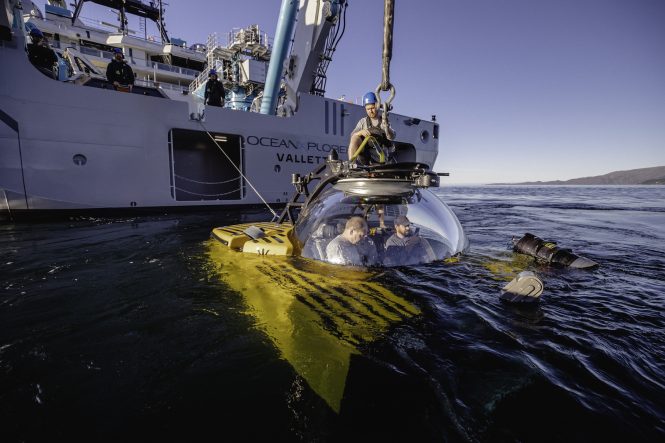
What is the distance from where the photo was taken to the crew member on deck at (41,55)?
755cm

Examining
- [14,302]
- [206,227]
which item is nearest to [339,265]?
[14,302]

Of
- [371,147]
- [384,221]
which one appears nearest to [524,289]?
[384,221]

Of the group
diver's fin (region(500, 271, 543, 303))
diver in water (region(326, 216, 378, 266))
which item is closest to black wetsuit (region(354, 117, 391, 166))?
diver in water (region(326, 216, 378, 266))

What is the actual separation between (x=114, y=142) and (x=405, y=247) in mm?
8717

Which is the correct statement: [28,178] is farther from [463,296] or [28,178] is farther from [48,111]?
[463,296]

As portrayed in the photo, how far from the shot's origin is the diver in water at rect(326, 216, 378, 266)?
3.56 meters

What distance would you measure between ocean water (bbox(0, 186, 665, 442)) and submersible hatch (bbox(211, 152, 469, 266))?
0.27 meters

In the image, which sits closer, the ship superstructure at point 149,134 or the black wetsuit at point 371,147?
the black wetsuit at point 371,147

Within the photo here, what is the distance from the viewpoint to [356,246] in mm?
3578

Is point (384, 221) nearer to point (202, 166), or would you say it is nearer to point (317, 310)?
point (317, 310)

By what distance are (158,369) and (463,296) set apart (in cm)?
255

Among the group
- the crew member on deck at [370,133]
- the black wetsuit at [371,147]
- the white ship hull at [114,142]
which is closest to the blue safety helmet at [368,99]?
the crew member on deck at [370,133]

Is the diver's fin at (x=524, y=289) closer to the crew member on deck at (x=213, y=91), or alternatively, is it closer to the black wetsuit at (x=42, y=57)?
the crew member on deck at (x=213, y=91)

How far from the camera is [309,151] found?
1166 cm
